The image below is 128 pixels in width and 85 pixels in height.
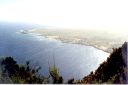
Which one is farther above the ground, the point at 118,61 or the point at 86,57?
the point at 118,61

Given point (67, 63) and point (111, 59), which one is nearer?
point (111, 59)

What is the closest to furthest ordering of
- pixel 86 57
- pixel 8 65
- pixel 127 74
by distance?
pixel 127 74 → pixel 8 65 → pixel 86 57

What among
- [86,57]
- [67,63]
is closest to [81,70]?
[67,63]

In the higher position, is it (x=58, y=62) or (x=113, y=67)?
(x=113, y=67)

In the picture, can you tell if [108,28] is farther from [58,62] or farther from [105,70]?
[105,70]

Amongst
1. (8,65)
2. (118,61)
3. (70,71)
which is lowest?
(70,71)

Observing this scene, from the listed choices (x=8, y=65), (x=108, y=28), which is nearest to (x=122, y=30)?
(x=108, y=28)

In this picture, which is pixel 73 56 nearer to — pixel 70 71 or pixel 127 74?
pixel 70 71

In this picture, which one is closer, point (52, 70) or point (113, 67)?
point (52, 70)

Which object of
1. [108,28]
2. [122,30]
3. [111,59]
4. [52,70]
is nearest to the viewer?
[52,70]
